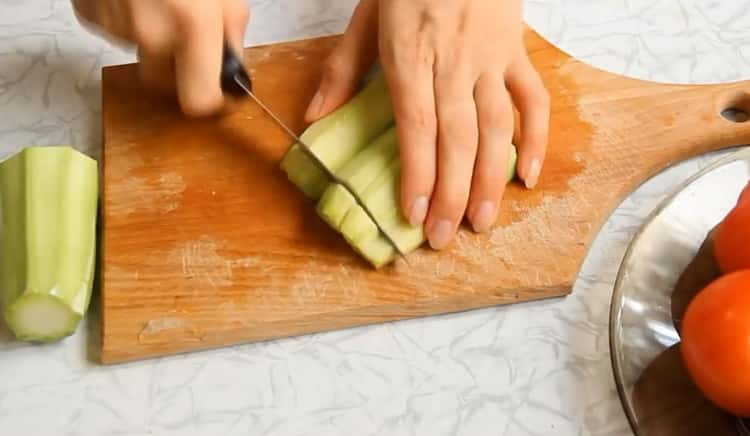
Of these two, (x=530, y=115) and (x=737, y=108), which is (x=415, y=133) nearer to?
(x=530, y=115)

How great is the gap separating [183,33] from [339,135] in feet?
0.69

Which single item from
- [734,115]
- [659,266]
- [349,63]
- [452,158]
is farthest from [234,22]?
[734,115]

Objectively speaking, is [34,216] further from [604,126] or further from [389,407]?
[604,126]

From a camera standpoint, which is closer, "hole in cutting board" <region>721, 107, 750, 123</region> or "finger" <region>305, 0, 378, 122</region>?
"finger" <region>305, 0, 378, 122</region>

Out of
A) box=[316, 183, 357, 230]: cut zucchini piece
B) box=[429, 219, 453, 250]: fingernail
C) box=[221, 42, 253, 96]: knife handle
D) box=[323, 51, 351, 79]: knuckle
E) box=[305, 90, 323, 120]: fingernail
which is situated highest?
box=[221, 42, 253, 96]: knife handle

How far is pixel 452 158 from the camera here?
1.03 metres

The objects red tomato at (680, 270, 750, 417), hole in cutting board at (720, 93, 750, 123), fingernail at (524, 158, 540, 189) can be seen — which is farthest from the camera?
hole in cutting board at (720, 93, 750, 123)

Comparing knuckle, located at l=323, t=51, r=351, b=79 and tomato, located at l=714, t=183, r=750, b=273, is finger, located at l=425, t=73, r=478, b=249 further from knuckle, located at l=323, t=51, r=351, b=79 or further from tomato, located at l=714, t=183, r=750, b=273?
tomato, located at l=714, t=183, r=750, b=273

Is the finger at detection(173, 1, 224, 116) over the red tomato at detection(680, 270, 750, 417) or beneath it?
over

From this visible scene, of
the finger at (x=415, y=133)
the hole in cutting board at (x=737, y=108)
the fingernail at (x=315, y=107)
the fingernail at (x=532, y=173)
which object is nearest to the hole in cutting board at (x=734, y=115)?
the hole in cutting board at (x=737, y=108)

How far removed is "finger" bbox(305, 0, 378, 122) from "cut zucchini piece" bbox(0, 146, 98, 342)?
0.92 feet

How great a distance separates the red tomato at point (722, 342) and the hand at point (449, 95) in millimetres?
259

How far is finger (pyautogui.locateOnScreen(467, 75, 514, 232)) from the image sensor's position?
104 cm

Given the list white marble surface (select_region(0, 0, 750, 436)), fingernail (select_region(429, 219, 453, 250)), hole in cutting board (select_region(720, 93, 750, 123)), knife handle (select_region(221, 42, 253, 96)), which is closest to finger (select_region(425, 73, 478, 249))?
fingernail (select_region(429, 219, 453, 250))
